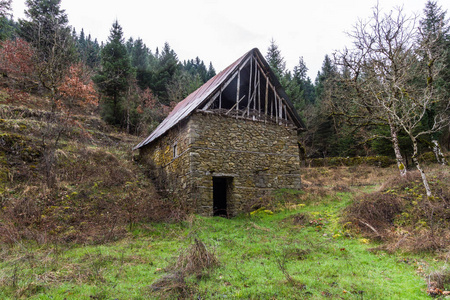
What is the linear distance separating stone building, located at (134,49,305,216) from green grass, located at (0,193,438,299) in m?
3.44

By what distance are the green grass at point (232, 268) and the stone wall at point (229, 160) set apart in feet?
10.1

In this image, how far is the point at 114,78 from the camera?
2505cm

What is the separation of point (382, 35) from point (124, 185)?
13625mm

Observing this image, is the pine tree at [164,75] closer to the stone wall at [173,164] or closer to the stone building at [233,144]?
the stone wall at [173,164]

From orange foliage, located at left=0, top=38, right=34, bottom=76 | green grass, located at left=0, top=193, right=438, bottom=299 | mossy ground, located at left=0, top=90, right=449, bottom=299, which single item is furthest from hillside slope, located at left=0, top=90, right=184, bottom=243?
orange foliage, located at left=0, top=38, right=34, bottom=76

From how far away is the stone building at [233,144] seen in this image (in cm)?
1152

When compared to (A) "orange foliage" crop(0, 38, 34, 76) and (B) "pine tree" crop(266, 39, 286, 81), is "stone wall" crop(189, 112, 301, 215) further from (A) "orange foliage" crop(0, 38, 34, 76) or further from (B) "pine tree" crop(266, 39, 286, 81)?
(B) "pine tree" crop(266, 39, 286, 81)

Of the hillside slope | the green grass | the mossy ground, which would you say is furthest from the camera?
the hillside slope

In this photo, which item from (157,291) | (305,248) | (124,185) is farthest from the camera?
(124,185)

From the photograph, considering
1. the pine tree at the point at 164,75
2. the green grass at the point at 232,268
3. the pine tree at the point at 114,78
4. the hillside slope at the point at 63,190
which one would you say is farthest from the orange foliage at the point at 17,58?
the green grass at the point at 232,268

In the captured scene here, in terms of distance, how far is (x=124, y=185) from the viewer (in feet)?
40.8

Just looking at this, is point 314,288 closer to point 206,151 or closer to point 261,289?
point 261,289

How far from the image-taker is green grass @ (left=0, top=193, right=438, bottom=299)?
14.1 ft

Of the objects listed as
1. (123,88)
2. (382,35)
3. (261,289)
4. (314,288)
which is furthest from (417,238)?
(123,88)
